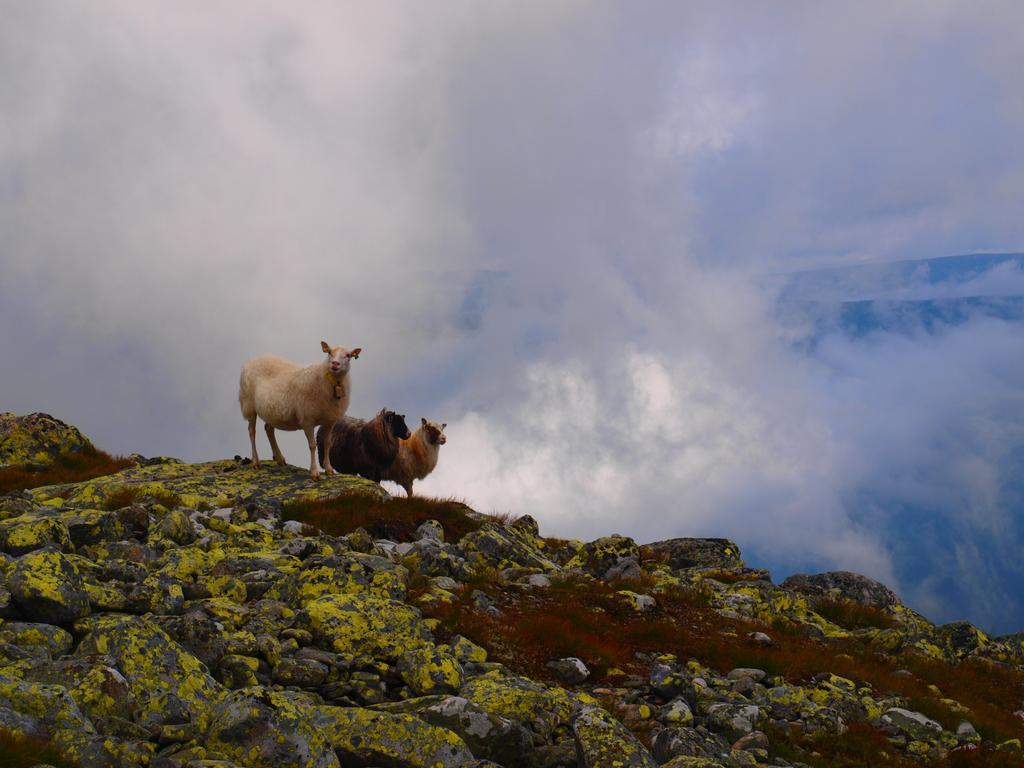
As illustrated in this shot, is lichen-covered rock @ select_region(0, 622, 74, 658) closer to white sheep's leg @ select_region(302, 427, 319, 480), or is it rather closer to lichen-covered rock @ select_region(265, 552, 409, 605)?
lichen-covered rock @ select_region(265, 552, 409, 605)

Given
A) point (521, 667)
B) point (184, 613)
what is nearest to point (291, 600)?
point (184, 613)

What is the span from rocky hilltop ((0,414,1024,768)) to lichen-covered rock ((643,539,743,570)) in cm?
383

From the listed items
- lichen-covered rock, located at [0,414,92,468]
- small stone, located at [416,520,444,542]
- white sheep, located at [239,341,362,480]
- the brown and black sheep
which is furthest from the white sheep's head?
lichen-covered rock, located at [0,414,92,468]

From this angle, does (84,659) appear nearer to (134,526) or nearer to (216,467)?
(134,526)

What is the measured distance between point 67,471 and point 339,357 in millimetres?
13179

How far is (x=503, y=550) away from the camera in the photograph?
17.7m

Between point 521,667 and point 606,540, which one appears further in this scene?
point 606,540

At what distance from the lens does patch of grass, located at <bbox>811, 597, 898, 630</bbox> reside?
800 inches

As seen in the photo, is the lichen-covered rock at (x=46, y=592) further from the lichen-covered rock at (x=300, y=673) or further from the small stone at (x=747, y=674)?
A: the small stone at (x=747, y=674)

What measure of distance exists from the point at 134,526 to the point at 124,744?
9.54 metres

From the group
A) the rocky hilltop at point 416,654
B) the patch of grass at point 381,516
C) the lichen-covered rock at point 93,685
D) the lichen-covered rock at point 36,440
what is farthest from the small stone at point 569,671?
the lichen-covered rock at point 36,440

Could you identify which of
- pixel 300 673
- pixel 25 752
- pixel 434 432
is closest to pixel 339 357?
pixel 434 432

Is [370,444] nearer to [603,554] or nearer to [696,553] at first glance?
[603,554]

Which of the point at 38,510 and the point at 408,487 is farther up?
the point at 408,487
